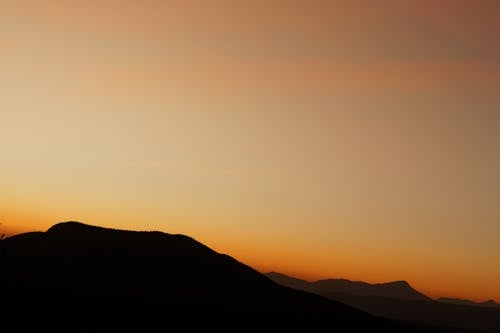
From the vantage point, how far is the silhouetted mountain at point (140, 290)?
159ft

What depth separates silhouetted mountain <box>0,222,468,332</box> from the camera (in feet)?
159

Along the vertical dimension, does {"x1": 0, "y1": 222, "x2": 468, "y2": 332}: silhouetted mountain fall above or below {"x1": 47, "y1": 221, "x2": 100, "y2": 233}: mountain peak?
below

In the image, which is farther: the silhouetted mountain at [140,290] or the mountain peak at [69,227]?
the mountain peak at [69,227]

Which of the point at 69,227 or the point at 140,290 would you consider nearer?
the point at 140,290

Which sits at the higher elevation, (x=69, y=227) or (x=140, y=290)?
(x=69, y=227)

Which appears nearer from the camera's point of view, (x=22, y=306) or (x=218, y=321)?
(x=22, y=306)

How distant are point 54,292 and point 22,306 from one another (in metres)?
4.99

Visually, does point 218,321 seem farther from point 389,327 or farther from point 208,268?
point 389,327

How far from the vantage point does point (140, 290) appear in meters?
58.2

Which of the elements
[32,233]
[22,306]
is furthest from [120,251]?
[22,306]

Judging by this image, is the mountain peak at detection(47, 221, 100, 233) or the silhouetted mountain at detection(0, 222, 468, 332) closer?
the silhouetted mountain at detection(0, 222, 468, 332)

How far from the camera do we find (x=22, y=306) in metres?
46.9

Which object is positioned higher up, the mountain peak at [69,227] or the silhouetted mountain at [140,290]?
the mountain peak at [69,227]

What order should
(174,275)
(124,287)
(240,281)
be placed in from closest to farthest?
(124,287) → (174,275) → (240,281)
